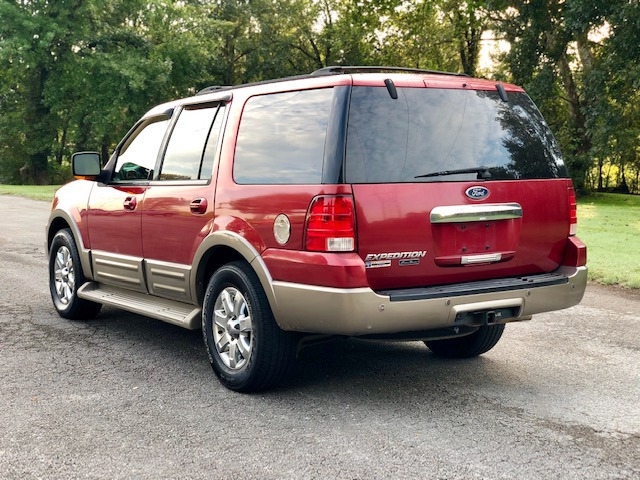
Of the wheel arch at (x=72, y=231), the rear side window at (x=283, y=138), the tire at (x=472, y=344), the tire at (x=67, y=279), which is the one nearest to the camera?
the rear side window at (x=283, y=138)

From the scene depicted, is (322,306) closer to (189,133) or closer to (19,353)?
(189,133)

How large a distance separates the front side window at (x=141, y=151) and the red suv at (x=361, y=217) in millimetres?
530

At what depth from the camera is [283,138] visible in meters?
4.64

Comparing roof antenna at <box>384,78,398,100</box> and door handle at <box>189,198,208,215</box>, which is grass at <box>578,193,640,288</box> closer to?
roof antenna at <box>384,78,398,100</box>

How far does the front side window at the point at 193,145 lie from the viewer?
5.25 meters

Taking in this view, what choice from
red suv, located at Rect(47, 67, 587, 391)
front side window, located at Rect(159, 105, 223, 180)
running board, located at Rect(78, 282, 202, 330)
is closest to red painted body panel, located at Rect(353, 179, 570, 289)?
red suv, located at Rect(47, 67, 587, 391)

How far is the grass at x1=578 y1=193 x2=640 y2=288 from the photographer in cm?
980

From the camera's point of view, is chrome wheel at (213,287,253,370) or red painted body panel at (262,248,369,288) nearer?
red painted body panel at (262,248,369,288)

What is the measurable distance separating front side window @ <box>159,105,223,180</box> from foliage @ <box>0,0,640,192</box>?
23965 millimetres

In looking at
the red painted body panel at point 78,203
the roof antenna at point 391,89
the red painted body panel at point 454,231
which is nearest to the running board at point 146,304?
the red painted body panel at point 78,203

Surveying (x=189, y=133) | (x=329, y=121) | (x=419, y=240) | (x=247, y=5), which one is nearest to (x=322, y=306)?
(x=419, y=240)

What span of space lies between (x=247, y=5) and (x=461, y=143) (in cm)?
→ 4533

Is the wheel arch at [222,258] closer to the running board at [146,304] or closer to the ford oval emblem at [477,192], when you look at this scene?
the running board at [146,304]

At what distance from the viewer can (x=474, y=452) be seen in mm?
3697
